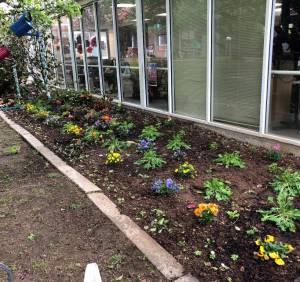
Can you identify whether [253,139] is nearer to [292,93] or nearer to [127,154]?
[292,93]

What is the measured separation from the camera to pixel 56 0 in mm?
8258

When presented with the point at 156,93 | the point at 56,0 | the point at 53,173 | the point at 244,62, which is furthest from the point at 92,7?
the point at 53,173

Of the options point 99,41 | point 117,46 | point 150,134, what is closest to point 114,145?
point 150,134

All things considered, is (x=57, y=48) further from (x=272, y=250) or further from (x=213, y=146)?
(x=272, y=250)

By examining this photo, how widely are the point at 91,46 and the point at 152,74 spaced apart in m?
3.36

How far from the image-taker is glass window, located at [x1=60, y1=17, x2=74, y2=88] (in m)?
11.6

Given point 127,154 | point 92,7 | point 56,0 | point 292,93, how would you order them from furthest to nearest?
1. point 92,7
2. point 56,0
3. point 127,154
4. point 292,93

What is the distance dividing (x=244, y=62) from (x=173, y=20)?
6.01 feet

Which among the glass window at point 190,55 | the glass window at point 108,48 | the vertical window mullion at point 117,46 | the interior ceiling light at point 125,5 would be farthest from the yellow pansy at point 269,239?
the glass window at point 108,48

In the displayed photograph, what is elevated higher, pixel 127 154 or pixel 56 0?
pixel 56 0

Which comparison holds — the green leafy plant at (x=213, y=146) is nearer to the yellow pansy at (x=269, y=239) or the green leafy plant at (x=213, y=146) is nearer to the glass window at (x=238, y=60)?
the glass window at (x=238, y=60)

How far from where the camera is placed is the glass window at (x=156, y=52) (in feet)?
21.2

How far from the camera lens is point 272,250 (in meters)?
2.56

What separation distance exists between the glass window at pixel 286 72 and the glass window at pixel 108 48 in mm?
4758
